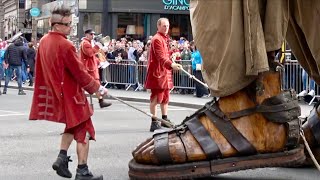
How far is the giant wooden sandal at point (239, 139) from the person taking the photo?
4723 millimetres

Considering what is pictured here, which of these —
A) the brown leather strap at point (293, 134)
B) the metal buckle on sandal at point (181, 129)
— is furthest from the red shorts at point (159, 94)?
the brown leather strap at point (293, 134)

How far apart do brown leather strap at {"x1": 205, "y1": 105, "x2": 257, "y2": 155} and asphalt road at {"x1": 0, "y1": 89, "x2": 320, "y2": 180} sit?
78 centimetres

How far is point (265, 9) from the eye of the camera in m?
4.74

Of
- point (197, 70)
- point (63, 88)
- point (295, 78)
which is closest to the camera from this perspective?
point (63, 88)

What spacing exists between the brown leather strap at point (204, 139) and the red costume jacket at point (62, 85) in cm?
101

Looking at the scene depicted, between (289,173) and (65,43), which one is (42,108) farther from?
(289,173)

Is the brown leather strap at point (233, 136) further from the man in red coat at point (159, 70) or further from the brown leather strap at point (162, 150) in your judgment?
the man in red coat at point (159, 70)

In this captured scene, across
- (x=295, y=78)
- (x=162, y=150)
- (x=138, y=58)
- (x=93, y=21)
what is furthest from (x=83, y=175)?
(x=93, y=21)

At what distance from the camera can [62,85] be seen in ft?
17.5

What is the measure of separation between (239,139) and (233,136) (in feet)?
0.17

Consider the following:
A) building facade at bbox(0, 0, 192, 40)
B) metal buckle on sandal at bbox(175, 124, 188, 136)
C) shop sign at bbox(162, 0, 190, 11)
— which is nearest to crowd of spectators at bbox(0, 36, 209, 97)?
building facade at bbox(0, 0, 192, 40)

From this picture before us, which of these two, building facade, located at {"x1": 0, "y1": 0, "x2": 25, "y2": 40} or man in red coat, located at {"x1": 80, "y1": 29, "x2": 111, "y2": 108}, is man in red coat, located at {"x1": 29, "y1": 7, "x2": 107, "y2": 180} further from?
building facade, located at {"x1": 0, "y1": 0, "x2": 25, "y2": 40}

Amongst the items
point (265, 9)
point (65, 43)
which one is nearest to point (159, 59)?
point (65, 43)

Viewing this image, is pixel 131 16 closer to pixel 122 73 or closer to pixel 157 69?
pixel 122 73
